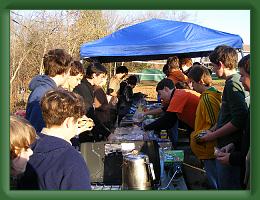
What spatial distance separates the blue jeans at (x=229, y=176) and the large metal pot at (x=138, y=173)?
0.62m

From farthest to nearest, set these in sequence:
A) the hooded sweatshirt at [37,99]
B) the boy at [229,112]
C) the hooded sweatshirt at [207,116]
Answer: the hooded sweatshirt at [207,116] → the boy at [229,112] → the hooded sweatshirt at [37,99]

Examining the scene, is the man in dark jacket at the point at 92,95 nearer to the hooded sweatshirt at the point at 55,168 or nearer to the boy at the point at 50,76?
the boy at the point at 50,76

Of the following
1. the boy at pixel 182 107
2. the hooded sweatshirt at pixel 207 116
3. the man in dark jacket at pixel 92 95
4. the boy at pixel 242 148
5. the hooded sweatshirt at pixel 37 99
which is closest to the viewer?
the boy at pixel 242 148

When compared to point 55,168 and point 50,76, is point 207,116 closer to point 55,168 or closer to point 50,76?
point 50,76

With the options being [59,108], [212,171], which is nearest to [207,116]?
[212,171]

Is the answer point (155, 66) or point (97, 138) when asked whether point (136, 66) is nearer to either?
point (155, 66)

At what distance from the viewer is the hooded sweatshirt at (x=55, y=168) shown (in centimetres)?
127

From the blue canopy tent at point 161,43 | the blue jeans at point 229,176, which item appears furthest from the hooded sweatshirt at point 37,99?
the blue canopy tent at point 161,43

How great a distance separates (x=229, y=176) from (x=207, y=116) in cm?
40

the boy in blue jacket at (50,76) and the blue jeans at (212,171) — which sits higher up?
the boy in blue jacket at (50,76)

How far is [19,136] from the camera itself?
49.1 inches

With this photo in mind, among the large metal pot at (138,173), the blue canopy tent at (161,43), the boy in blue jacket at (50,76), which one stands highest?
the blue canopy tent at (161,43)
